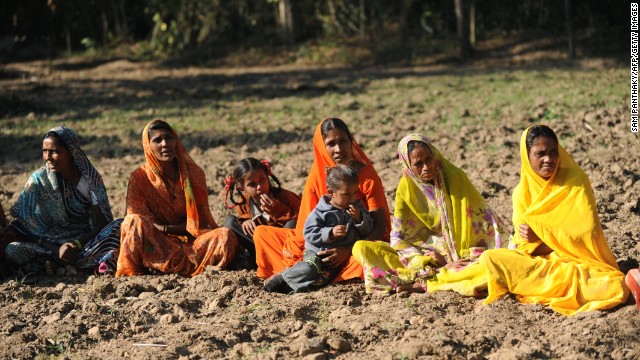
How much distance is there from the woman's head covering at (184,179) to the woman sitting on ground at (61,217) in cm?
41

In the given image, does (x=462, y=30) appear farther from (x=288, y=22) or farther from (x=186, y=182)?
(x=186, y=182)

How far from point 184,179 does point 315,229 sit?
1.32 metres

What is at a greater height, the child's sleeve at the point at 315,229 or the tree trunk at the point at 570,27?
the tree trunk at the point at 570,27

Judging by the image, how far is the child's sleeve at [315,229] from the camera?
5648 millimetres

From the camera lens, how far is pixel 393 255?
5.64 m

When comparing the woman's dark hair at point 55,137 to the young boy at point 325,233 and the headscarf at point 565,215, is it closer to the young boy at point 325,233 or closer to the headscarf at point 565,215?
the young boy at point 325,233

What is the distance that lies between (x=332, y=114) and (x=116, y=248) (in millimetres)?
6477

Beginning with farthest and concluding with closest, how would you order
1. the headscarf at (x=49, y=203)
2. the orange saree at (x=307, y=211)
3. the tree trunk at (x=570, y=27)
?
the tree trunk at (x=570, y=27) → the headscarf at (x=49, y=203) → the orange saree at (x=307, y=211)

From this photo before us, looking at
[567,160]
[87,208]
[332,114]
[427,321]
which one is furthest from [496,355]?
[332,114]

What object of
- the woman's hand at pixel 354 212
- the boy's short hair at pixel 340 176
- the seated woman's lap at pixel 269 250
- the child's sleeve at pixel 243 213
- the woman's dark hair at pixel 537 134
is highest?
the woman's dark hair at pixel 537 134

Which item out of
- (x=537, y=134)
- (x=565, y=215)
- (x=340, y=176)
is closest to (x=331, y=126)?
(x=340, y=176)

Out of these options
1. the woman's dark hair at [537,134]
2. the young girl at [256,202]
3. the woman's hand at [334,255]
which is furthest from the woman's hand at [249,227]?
the woman's dark hair at [537,134]

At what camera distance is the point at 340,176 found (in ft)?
18.0

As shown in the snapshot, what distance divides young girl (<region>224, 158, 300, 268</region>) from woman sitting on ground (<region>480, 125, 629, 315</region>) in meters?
1.87
